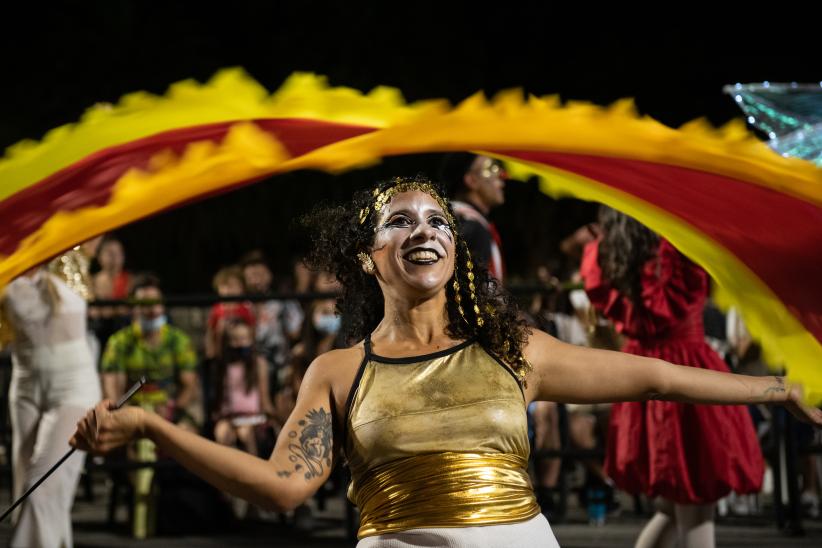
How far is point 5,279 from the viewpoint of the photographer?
2910mm

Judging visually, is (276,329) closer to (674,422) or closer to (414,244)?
(674,422)

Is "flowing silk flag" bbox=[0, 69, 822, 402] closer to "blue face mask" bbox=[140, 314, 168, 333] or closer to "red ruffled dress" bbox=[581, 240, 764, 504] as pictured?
"red ruffled dress" bbox=[581, 240, 764, 504]

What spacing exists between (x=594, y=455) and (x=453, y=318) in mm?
3953

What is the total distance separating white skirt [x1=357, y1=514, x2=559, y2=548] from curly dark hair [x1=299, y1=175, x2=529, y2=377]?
1.38 feet

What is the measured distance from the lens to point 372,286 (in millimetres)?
3562

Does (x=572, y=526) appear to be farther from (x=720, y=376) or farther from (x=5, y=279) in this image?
(x=5, y=279)

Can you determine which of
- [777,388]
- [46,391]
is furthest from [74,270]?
[777,388]

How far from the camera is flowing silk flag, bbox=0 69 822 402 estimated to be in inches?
115

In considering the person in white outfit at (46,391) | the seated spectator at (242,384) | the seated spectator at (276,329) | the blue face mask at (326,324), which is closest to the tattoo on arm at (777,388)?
the person in white outfit at (46,391)

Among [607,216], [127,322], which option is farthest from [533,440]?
[127,322]

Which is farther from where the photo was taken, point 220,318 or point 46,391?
point 220,318

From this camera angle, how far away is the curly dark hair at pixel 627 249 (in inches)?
200

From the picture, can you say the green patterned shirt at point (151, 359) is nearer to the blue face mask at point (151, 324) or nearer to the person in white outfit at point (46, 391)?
the blue face mask at point (151, 324)

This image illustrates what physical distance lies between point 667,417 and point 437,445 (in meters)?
2.12
